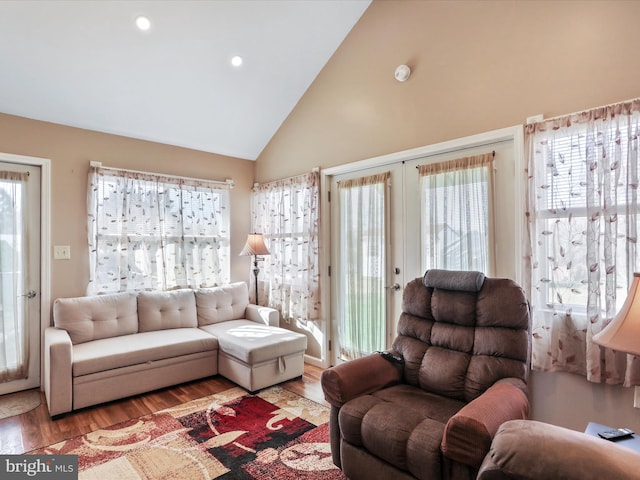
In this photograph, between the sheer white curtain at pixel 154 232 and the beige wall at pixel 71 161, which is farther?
the sheer white curtain at pixel 154 232

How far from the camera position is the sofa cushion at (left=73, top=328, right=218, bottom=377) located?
2873 millimetres

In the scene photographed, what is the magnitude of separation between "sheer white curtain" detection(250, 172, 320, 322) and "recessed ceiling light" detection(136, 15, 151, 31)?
1948mm

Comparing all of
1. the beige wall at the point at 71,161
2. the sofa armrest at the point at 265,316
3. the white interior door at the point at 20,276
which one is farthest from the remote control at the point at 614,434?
the white interior door at the point at 20,276

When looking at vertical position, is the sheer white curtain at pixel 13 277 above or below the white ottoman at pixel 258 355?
above

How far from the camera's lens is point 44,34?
9.00 feet

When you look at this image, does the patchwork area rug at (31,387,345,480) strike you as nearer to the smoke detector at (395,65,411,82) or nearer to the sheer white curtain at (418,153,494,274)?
the sheer white curtain at (418,153,494,274)

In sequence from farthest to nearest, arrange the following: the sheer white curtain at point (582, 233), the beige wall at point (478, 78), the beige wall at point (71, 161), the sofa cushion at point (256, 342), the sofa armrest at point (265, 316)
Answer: the sofa armrest at point (265, 316)
the beige wall at point (71, 161)
the sofa cushion at point (256, 342)
the beige wall at point (478, 78)
the sheer white curtain at point (582, 233)

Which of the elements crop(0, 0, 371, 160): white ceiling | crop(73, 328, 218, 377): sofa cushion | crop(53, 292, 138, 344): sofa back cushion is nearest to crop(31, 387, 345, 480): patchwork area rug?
crop(73, 328, 218, 377): sofa cushion

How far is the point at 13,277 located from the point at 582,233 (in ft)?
15.1

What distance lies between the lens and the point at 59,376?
2.70m

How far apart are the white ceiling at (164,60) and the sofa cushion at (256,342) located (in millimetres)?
2305

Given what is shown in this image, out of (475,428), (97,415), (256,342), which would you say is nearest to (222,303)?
(256,342)

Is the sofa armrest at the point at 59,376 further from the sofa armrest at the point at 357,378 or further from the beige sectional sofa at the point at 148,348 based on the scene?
the sofa armrest at the point at 357,378

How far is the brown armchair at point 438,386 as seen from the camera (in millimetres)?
1555
